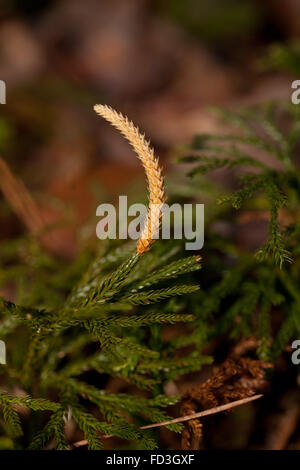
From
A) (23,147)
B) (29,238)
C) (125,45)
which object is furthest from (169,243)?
(125,45)

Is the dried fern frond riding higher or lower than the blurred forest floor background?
lower

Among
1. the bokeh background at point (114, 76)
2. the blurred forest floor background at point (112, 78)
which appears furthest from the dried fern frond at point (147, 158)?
the bokeh background at point (114, 76)

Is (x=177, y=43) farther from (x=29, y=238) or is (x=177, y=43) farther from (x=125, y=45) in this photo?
(x=29, y=238)

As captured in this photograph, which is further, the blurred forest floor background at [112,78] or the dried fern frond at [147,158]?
the blurred forest floor background at [112,78]

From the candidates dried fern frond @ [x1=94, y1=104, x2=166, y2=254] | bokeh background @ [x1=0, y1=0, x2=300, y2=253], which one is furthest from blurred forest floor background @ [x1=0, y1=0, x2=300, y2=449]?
dried fern frond @ [x1=94, y1=104, x2=166, y2=254]

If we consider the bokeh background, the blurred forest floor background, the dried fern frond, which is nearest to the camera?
the dried fern frond

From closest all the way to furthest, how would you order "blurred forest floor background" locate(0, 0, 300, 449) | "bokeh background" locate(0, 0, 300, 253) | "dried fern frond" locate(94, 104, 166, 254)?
"dried fern frond" locate(94, 104, 166, 254)
"blurred forest floor background" locate(0, 0, 300, 449)
"bokeh background" locate(0, 0, 300, 253)

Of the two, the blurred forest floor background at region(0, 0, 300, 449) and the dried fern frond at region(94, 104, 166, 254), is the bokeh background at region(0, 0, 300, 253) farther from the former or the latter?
the dried fern frond at region(94, 104, 166, 254)

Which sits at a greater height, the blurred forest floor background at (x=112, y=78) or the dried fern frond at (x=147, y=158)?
the blurred forest floor background at (x=112, y=78)

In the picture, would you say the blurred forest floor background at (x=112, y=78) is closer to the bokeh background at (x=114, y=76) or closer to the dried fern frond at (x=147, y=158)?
the bokeh background at (x=114, y=76)
